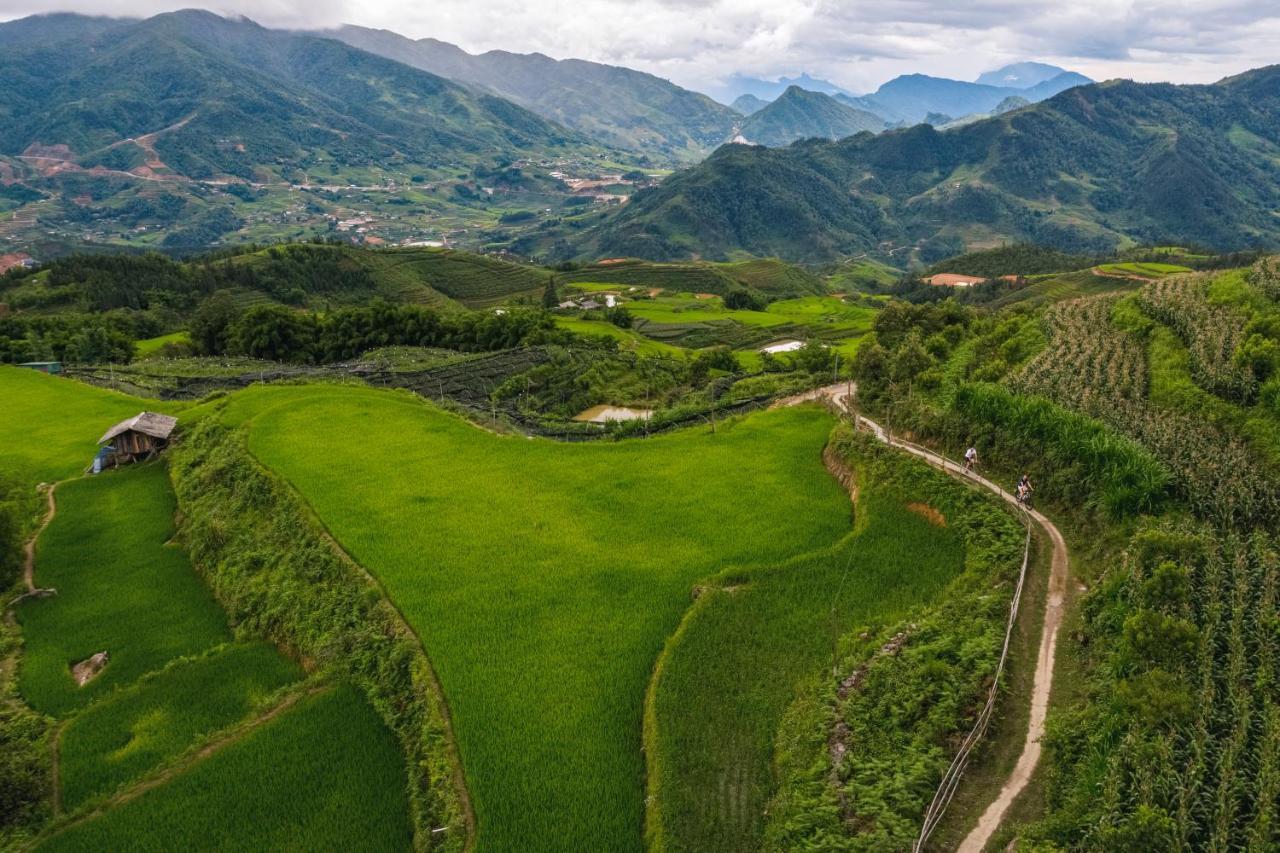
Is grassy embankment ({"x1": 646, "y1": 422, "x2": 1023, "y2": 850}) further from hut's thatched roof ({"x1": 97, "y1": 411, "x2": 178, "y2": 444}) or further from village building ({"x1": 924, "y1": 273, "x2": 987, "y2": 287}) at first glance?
village building ({"x1": 924, "y1": 273, "x2": 987, "y2": 287})

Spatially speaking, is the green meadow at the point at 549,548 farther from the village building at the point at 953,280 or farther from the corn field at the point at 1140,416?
the village building at the point at 953,280

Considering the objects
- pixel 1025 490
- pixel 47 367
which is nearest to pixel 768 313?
pixel 47 367

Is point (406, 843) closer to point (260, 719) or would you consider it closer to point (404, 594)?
point (260, 719)

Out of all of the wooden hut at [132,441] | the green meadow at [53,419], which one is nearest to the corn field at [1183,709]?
the wooden hut at [132,441]

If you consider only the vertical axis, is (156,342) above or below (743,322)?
below

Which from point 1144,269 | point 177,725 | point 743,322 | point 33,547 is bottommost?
point 177,725

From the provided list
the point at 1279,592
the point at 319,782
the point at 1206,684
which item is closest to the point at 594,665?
the point at 319,782

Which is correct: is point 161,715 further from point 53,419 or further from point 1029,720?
point 53,419

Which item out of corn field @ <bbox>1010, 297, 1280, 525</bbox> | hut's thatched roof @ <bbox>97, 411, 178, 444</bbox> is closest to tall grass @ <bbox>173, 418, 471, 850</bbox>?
hut's thatched roof @ <bbox>97, 411, 178, 444</bbox>
